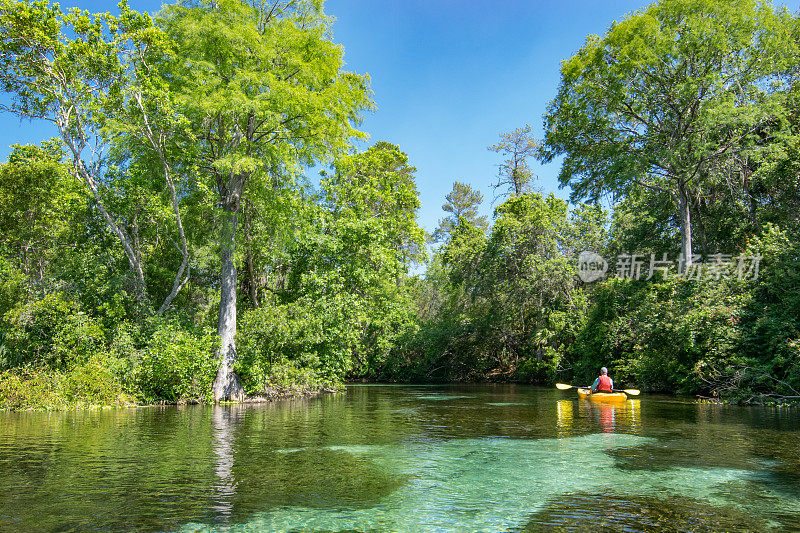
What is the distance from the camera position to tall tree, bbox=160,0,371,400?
1786cm

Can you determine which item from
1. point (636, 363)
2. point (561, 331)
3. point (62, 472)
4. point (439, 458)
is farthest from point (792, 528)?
point (561, 331)

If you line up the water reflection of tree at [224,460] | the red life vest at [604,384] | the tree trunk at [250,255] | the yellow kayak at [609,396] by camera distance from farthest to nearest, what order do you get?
the tree trunk at [250,255]
the red life vest at [604,384]
the yellow kayak at [609,396]
the water reflection of tree at [224,460]

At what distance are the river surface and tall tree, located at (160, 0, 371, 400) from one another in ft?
26.8

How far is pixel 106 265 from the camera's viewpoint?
66.5 feet

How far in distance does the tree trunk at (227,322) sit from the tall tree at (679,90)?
16.6 metres

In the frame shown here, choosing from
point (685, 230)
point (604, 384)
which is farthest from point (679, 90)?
point (604, 384)

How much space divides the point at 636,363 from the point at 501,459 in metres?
16.5

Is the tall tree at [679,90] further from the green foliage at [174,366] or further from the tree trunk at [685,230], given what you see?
the green foliage at [174,366]

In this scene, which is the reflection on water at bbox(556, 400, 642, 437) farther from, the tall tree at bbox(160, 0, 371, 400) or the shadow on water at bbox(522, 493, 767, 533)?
the tall tree at bbox(160, 0, 371, 400)

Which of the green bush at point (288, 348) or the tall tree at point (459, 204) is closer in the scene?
the green bush at point (288, 348)

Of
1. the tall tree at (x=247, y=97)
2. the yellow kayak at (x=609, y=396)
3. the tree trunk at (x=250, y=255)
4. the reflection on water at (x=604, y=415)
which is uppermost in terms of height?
the tall tree at (x=247, y=97)

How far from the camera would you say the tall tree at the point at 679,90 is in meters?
22.2

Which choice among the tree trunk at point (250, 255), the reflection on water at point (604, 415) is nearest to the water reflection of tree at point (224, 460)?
the reflection on water at point (604, 415)

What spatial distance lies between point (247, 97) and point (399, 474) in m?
13.9
